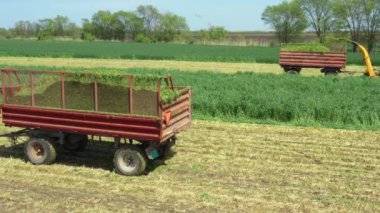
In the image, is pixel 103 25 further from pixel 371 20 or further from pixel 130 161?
pixel 130 161

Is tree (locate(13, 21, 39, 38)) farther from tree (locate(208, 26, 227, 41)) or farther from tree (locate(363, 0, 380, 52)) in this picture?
tree (locate(363, 0, 380, 52))

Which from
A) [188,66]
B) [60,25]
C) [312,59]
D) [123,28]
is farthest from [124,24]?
[312,59]

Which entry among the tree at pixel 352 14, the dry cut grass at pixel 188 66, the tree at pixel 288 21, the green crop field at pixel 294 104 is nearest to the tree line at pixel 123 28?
the tree at pixel 288 21

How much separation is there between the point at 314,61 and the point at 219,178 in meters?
17.7

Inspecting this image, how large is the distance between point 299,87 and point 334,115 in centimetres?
387

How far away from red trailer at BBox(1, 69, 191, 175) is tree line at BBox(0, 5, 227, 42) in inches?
3189

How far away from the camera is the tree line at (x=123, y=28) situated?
95.5m

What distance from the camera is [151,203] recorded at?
7.02 m

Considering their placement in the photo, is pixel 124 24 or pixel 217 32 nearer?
pixel 217 32

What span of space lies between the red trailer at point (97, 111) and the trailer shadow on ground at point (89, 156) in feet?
1.04

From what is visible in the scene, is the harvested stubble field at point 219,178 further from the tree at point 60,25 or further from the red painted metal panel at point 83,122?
the tree at point 60,25

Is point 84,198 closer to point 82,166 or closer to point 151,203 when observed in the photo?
point 151,203

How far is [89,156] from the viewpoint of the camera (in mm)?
9625

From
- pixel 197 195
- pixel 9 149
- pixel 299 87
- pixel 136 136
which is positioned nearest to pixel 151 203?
pixel 197 195
